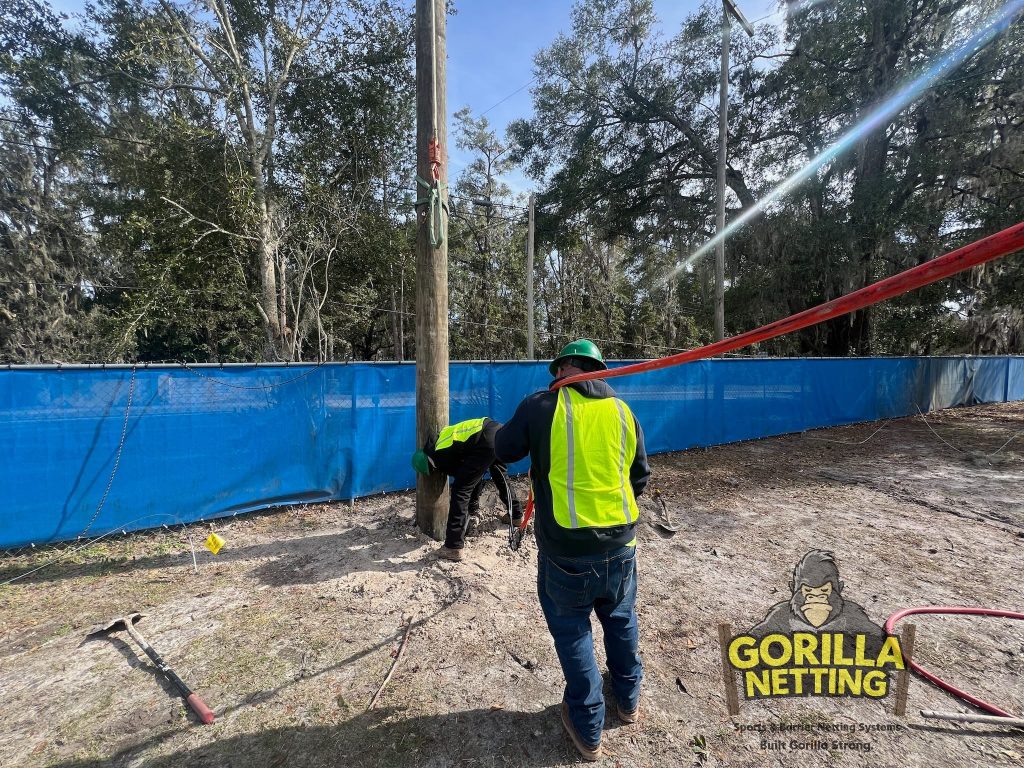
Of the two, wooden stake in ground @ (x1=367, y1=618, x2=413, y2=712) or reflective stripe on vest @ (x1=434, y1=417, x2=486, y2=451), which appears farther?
reflective stripe on vest @ (x1=434, y1=417, x2=486, y2=451)

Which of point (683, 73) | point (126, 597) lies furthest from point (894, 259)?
point (126, 597)

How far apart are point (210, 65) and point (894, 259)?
1577 cm

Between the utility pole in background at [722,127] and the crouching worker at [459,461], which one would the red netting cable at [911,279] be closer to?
the crouching worker at [459,461]

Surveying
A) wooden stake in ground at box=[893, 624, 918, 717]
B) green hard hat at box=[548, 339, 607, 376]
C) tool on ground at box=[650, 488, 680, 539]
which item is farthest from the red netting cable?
tool on ground at box=[650, 488, 680, 539]

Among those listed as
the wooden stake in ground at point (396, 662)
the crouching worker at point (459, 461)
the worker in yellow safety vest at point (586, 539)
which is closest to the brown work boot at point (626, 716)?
the worker in yellow safety vest at point (586, 539)

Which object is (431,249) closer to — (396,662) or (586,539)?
(586,539)

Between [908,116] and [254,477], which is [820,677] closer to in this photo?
[254,477]

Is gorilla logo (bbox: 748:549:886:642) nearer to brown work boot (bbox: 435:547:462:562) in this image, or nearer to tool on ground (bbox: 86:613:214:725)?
brown work boot (bbox: 435:547:462:562)

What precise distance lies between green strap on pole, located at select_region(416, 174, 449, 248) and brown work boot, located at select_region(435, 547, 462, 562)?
257 cm

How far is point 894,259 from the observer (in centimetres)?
1123

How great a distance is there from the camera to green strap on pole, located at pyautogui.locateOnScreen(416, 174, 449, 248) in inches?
148

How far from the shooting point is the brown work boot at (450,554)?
3836 millimetres

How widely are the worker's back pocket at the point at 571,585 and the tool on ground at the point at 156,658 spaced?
5.91 feet

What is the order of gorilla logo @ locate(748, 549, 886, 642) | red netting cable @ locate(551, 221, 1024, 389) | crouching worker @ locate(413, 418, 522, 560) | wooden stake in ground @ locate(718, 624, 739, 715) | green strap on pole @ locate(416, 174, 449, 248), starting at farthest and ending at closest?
crouching worker @ locate(413, 418, 522, 560), green strap on pole @ locate(416, 174, 449, 248), gorilla logo @ locate(748, 549, 886, 642), wooden stake in ground @ locate(718, 624, 739, 715), red netting cable @ locate(551, 221, 1024, 389)
